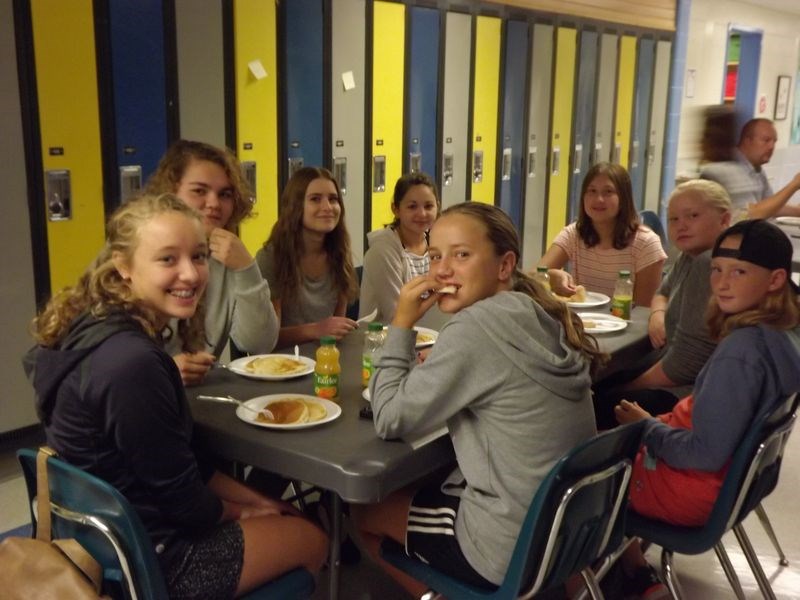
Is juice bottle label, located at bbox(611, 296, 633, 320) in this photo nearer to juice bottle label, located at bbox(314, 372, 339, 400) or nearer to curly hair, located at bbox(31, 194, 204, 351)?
juice bottle label, located at bbox(314, 372, 339, 400)

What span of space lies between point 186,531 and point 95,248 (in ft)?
7.17

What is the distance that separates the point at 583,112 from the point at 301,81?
3241 mm

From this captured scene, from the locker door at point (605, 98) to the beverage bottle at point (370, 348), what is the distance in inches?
207

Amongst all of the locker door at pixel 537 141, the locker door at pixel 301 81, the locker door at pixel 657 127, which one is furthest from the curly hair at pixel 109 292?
the locker door at pixel 657 127

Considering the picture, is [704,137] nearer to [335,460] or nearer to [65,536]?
[335,460]

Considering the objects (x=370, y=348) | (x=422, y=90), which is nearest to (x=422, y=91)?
(x=422, y=90)

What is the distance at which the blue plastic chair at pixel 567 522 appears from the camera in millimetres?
1609

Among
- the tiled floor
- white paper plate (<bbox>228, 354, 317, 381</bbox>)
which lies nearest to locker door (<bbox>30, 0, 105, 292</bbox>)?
the tiled floor

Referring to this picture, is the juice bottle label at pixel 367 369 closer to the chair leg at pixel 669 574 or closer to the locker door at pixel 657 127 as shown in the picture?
the chair leg at pixel 669 574

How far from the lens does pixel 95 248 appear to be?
3.54 metres

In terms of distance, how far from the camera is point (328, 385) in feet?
6.57

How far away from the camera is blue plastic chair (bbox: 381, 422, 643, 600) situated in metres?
1.61

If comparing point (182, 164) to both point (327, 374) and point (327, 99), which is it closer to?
point (327, 374)

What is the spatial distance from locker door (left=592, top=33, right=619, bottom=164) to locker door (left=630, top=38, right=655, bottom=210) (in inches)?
17.5
